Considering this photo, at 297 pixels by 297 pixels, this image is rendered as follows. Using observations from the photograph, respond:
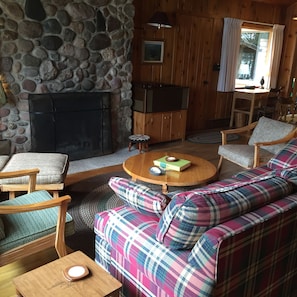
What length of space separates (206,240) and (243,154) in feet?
7.75

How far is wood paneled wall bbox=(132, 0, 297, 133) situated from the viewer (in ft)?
17.3

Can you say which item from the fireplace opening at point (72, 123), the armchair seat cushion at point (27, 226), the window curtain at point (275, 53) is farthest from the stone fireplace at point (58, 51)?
the window curtain at point (275, 53)

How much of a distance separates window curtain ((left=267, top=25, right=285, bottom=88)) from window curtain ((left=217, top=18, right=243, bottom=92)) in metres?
1.17

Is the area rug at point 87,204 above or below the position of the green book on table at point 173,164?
below

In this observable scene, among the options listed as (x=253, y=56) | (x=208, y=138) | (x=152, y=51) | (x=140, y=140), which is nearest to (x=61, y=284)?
(x=140, y=140)

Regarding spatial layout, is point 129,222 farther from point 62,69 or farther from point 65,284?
point 62,69

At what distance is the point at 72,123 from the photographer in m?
4.36

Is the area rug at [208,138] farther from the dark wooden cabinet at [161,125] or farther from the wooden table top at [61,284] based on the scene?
the wooden table top at [61,284]

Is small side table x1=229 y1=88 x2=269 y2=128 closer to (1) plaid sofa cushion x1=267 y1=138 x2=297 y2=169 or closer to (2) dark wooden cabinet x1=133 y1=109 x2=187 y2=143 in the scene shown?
(2) dark wooden cabinet x1=133 y1=109 x2=187 y2=143

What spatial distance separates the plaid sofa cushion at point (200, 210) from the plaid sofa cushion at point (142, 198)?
14cm

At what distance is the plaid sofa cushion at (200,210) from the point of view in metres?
1.40

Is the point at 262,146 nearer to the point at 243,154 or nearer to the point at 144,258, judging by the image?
the point at 243,154

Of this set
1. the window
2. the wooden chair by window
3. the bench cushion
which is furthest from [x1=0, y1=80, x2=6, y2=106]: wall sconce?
the wooden chair by window

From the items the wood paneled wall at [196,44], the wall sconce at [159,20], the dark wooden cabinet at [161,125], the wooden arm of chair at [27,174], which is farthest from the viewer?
the wood paneled wall at [196,44]
